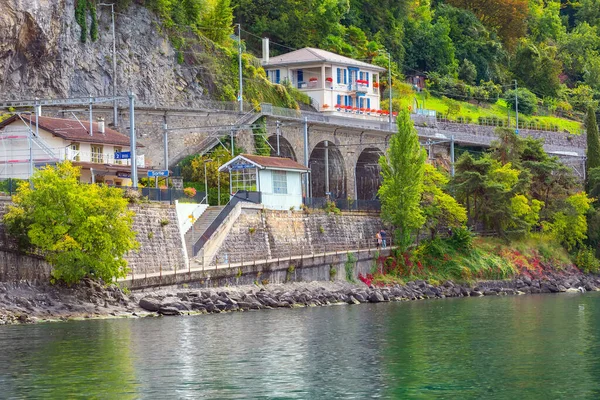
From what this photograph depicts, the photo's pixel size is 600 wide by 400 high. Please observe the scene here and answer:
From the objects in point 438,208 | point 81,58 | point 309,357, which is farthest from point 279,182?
point 309,357

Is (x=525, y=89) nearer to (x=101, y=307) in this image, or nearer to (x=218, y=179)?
(x=218, y=179)

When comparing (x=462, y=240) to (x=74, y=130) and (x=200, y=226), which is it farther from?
(x=74, y=130)

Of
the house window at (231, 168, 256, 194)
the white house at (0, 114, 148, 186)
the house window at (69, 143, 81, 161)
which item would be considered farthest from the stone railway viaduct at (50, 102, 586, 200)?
the house window at (69, 143, 81, 161)

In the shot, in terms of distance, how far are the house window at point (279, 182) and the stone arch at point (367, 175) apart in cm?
2535

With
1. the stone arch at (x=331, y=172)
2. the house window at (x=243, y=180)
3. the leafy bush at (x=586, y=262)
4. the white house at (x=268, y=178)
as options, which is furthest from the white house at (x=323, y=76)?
the house window at (x=243, y=180)

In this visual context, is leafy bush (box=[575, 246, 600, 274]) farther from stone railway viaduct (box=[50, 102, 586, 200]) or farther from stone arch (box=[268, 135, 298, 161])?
stone arch (box=[268, 135, 298, 161])

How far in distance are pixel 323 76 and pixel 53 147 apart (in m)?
42.2

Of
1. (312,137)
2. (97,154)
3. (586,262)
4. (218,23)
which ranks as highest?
(218,23)

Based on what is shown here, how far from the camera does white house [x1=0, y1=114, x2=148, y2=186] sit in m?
74.8

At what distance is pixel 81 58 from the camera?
278ft

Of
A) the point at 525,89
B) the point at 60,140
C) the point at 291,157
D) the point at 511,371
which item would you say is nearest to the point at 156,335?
the point at 511,371

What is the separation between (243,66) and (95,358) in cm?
5603

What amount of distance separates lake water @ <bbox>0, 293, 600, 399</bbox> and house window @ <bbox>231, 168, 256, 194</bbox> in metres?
18.0

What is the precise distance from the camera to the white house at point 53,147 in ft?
245
